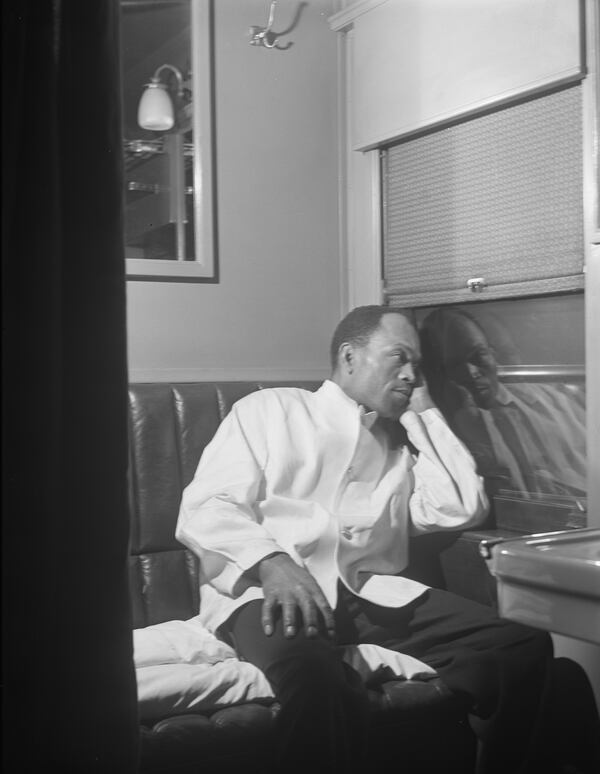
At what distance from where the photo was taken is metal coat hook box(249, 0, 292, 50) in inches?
76.5

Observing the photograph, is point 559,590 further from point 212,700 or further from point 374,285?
point 374,285

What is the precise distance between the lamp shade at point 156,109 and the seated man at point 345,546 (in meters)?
0.53

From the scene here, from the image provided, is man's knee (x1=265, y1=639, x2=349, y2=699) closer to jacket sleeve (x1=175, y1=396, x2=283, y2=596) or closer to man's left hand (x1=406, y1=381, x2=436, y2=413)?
jacket sleeve (x1=175, y1=396, x2=283, y2=596)

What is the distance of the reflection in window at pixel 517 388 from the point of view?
1669mm

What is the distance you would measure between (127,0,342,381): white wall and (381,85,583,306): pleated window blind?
16cm

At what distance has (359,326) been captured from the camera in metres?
1.82

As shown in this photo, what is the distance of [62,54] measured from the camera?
95 cm

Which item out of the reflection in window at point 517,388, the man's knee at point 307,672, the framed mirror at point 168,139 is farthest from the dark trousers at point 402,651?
the framed mirror at point 168,139

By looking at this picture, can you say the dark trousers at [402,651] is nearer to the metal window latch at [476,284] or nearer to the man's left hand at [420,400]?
the man's left hand at [420,400]

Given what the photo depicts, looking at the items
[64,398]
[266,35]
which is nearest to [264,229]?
[266,35]

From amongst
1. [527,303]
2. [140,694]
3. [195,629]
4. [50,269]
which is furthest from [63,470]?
[527,303]

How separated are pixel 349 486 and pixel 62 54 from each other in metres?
0.99

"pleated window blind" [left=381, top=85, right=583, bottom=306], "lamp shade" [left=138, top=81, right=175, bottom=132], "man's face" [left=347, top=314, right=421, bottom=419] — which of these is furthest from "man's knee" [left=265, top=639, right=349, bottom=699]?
"lamp shade" [left=138, top=81, right=175, bottom=132]

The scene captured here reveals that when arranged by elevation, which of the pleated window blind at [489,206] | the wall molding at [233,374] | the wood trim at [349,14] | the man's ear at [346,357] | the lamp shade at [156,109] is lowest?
the wall molding at [233,374]
